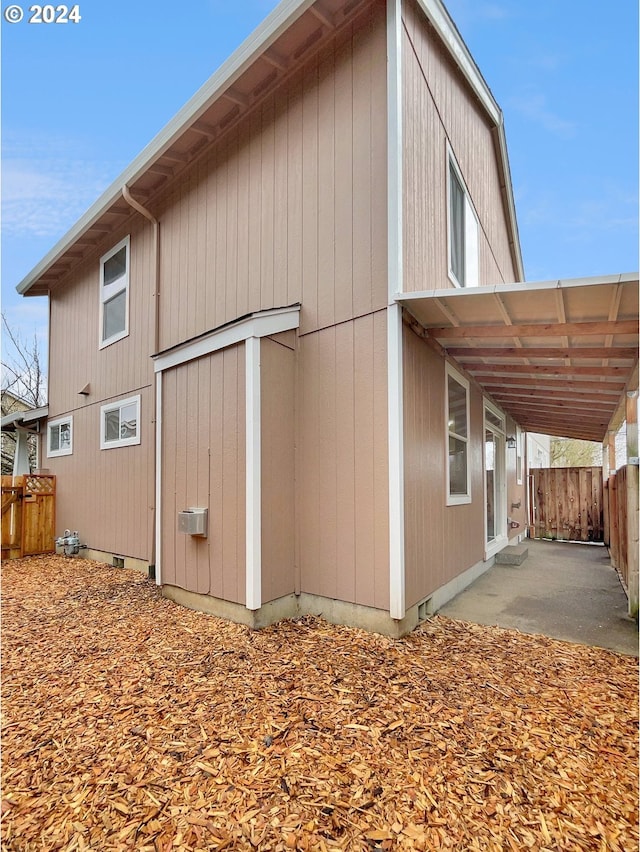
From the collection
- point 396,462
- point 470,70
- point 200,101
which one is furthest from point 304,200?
point 470,70

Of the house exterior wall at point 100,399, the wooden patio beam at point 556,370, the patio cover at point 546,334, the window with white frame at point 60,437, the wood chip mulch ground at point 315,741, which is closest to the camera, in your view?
the wood chip mulch ground at point 315,741

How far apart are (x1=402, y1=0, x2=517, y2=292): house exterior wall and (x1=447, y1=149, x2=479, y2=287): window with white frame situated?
22cm

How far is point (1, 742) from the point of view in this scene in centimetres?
239

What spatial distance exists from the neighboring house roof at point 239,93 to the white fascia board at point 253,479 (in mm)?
3115

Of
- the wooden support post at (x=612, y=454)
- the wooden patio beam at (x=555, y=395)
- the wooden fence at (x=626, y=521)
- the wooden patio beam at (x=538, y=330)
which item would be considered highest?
the wooden patio beam at (x=538, y=330)

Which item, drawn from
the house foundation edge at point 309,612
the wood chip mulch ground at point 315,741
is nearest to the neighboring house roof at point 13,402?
the wood chip mulch ground at point 315,741

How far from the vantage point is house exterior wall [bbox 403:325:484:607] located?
4.00m

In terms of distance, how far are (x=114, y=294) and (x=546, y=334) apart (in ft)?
22.3

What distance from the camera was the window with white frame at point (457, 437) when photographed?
5.21 metres

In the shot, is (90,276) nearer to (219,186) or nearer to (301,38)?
(219,186)

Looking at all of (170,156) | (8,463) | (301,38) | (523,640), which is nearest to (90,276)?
(170,156)

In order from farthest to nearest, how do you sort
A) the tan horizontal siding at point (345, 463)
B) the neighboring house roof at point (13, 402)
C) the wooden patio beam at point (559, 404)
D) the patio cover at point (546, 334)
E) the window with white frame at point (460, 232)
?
the neighboring house roof at point (13, 402)
the wooden patio beam at point (559, 404)
the window with white frame at point (460, 232)
the tan horizontal siding at point (345, 463)
the patio cover at point (546, 334)

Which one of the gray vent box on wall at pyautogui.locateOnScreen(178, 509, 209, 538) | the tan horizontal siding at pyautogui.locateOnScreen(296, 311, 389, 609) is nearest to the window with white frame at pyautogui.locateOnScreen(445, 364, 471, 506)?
the tan horizontal siding at pyautogui.locateOnScreen(296, 311, 389, 609)

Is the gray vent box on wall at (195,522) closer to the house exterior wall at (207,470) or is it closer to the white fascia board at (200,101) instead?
the house exterior wall at (207,470)
